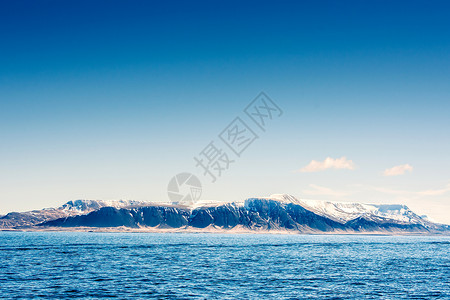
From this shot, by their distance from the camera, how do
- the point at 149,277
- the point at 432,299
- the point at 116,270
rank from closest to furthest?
the point at 432,299 → the point at 149,277 → the point at 116,270

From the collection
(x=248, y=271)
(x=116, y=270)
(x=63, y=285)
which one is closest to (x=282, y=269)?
(x=248, y=271)

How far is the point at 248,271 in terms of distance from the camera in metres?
→ 81.0

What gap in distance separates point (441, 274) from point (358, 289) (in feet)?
114

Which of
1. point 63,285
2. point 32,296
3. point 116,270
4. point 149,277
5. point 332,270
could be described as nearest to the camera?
point 32,296

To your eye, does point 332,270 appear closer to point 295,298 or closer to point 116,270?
point 295,298

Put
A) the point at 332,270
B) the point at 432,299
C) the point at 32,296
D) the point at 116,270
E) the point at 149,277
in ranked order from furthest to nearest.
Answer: the point at 332,270
the point at 116,270
the point at 149,277
the point at 432,299
the point at 32,296

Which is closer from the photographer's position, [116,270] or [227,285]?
[227,285]

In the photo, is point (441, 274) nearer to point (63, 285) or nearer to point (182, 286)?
point (182, 286)

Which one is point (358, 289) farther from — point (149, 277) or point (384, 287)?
point (149, 277)

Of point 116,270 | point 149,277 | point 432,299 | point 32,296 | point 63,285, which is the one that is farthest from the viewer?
point 116,270

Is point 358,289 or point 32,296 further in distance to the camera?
point 358,289

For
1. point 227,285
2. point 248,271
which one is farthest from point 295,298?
point 248,271

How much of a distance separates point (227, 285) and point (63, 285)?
2698 cm

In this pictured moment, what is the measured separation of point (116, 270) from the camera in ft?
262
